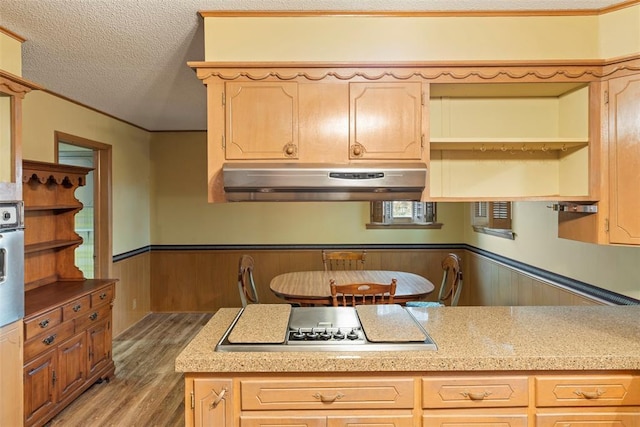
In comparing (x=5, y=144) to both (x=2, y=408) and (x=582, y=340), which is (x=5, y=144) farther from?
(x=582, y=340)

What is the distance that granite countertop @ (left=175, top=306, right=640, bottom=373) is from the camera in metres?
1.53

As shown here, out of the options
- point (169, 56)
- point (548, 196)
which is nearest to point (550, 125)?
point (548, 196)

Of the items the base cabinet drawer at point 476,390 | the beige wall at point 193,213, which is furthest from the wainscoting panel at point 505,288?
the base cabinet drawer at point 476,390

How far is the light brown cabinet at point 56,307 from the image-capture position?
243 cm

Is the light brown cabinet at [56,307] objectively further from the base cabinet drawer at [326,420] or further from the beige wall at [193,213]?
the base cabinet drawer at [326,420]

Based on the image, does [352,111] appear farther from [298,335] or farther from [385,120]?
[298,335]

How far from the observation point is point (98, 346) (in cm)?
310

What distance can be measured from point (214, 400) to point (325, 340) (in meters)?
0.50

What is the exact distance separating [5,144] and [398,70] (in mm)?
2193

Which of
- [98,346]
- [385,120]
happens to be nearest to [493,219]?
[385,120]

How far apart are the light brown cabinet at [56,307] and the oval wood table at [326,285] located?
141 cm

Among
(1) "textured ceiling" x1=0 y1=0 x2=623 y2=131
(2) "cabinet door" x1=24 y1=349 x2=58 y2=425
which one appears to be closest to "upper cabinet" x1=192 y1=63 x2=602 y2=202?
(1) "textured ceiling" x1=0 y1=0 x2=623 y2=131

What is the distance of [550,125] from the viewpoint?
2127 millimetres

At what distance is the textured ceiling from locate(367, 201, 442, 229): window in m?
2.56
